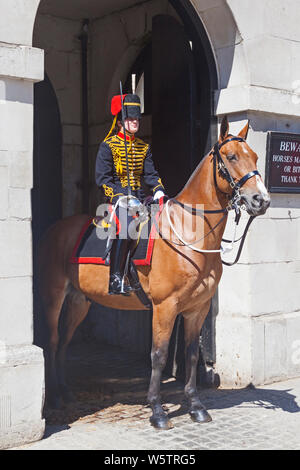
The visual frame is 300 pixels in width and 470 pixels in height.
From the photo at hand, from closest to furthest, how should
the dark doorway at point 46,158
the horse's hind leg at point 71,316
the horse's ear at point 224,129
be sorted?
the horse's ear at point 224,129, the horse's hind leg at point 71,316, the dark doorway at point 46,158

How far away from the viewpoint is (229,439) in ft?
16.8

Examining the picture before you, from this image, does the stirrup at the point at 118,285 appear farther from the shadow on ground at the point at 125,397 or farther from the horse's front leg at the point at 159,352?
the shadow on ground at the point at 125,397

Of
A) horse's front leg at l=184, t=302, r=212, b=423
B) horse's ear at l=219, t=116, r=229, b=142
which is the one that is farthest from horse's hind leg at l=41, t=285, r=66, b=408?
horse's ear at l=219, t=116, r=229, b=142

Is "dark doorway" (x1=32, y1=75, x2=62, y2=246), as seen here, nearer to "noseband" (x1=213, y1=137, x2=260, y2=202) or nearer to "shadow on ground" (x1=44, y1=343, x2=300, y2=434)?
"shadow on ground" (x1=44, y1=343, x2=300, y2=434)

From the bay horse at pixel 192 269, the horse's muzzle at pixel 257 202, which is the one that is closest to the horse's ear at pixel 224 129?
the bay horse at pixel 192 269

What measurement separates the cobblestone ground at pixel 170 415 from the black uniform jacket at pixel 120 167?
1949mm

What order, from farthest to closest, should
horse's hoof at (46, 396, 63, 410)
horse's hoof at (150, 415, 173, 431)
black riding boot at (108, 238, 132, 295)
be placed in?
horse's hoof at (46, 396, 63, 410) < black riding boot at (108, 238, 132, 295) < horse's hoof at (150, 415, 173, 431)

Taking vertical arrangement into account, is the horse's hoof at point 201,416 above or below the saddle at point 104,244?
below

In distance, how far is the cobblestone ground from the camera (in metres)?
5.01

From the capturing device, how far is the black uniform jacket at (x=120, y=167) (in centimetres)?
563

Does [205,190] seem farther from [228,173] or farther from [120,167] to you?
[120,167]

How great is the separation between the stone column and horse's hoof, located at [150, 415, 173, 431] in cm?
94

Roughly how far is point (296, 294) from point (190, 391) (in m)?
2.11

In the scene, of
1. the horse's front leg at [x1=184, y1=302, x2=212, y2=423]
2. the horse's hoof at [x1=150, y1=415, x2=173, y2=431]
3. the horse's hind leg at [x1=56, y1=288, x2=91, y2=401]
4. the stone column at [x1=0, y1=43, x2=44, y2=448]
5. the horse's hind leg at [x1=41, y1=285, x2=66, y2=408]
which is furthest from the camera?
the horse's hind leg at [x1=56, y1=288, x2=91, y2=401]
